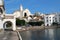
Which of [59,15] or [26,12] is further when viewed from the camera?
[26,12]

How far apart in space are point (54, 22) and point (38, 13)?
36.1 meters

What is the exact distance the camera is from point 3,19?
162 ft

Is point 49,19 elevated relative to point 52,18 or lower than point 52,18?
lower

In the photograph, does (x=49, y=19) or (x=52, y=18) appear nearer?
(x=49, y=19)

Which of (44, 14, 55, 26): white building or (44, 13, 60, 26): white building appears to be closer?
(44, 14, 55, 26): white building

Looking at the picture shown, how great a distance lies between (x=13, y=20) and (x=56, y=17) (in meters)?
56.9

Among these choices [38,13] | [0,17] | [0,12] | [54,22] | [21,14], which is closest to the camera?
[0,17]

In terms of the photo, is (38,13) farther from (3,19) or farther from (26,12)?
(3,19)

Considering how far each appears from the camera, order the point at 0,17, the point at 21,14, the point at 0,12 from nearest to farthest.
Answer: the point at 0,17, the point at 0,12, the point at 21,14

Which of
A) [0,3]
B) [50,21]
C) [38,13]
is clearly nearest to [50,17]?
[50,21]

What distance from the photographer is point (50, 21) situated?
336ft

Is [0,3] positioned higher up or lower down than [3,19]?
higher up

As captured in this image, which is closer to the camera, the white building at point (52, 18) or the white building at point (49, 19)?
the white building at point (49, 19)

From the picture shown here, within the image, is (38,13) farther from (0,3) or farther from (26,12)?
(0,3)
